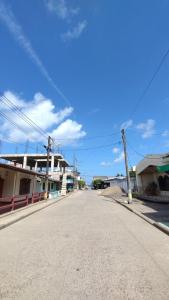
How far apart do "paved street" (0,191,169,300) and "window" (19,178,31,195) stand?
1418cm

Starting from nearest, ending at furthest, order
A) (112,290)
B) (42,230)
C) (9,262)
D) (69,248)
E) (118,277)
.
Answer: (112,290), (118,277), (9,262), (69,248), (42,230)

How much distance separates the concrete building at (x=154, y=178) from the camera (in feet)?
86.5

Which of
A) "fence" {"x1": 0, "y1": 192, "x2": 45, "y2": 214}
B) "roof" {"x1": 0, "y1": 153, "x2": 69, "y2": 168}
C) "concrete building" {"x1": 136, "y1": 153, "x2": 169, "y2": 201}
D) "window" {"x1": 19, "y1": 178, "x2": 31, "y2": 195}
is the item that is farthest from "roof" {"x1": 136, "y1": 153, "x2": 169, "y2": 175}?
"roof" {"x1": 0, "y1": 153, "x2": 69, "y2": 168}

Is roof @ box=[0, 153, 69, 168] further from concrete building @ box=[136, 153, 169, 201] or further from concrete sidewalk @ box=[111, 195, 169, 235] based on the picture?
concrete sidewalk @ box=[111, 195, 169, 235]

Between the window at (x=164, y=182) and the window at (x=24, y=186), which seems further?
the window at (x=164, y=182)

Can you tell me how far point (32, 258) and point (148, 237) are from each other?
430 cm

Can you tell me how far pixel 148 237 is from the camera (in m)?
7.95

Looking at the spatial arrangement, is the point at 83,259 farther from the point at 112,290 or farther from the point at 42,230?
the point at 42,230

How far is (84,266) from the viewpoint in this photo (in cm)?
500

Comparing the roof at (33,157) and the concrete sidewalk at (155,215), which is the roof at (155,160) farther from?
the roof at (33,157)

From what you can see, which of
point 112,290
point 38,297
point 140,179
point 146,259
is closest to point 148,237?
point 146,259

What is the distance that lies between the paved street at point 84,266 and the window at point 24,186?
46.5ft

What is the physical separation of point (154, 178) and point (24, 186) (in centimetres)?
2062

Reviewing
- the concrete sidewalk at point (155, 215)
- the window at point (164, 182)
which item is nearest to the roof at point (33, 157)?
the window at point (164, 182)
